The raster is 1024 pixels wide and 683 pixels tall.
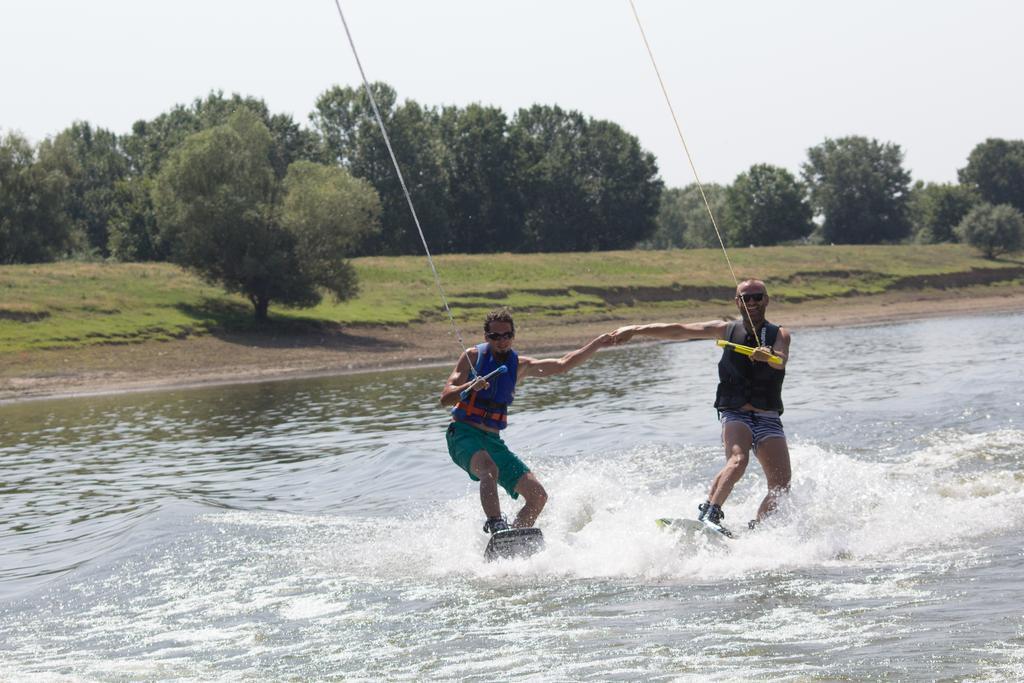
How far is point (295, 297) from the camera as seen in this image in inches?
1957

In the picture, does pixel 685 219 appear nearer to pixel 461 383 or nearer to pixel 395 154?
pixel 395 154

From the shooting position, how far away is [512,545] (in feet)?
32.3

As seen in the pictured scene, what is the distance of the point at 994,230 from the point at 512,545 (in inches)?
3201

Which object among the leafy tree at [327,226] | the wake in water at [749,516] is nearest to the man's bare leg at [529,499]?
the wake in water at [749,516]

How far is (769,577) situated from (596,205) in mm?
100226

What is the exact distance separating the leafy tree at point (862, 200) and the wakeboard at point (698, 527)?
120 m

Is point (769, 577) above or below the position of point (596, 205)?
below

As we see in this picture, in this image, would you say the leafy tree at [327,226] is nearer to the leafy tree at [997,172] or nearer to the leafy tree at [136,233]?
the leafy tree at [136,233]

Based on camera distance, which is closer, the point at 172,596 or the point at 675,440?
the point at 172,596

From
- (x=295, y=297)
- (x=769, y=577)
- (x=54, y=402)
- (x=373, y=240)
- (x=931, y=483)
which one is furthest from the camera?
(x=373, y=240)

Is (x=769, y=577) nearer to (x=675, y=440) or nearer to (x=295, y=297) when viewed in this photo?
(x=675, y=440)

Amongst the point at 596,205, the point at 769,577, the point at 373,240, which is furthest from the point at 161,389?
the point at 596,205

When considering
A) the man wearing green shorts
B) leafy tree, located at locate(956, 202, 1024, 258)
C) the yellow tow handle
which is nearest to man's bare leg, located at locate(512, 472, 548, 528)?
the man wearing green shorts

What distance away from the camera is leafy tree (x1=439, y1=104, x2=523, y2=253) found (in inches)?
3991
